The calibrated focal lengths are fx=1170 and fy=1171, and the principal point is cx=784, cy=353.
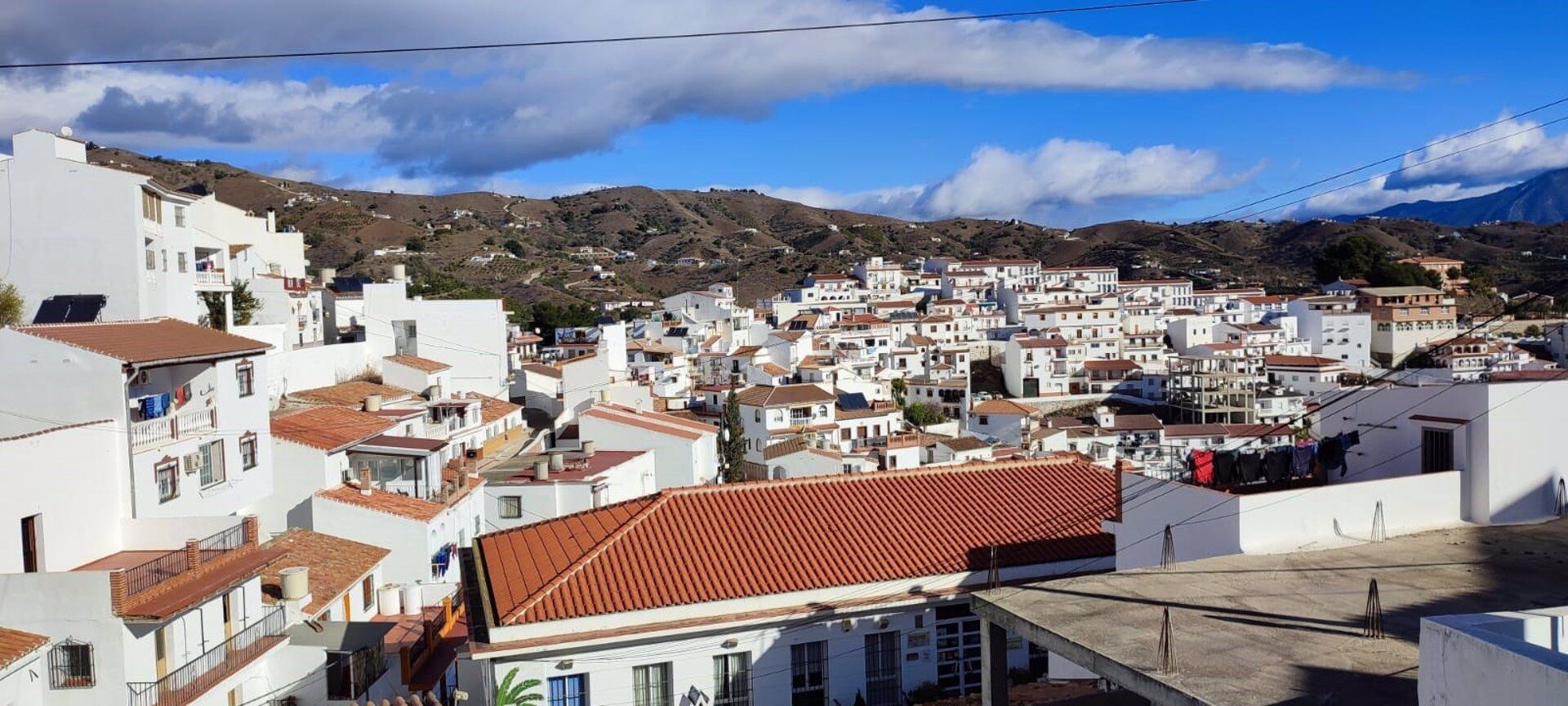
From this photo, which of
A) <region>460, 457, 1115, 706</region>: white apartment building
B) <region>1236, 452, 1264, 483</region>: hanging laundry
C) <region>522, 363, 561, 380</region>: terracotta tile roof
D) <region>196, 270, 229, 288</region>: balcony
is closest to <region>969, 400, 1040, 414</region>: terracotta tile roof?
<region>522, 363, 561, 380</region>: terracotta tile roof

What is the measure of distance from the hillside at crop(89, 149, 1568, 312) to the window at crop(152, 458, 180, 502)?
4921cm

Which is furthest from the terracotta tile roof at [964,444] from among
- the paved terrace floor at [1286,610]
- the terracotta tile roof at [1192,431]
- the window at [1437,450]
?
the paved terrace floor at [1286,610]

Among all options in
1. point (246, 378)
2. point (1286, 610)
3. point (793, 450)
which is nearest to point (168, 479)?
point (246, 378)

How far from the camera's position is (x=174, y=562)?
15.2m

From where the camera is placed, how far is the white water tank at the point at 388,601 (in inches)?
787

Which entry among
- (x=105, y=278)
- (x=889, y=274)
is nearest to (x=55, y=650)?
(x=105, y=278)

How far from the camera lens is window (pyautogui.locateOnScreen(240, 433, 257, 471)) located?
2084 centimetres

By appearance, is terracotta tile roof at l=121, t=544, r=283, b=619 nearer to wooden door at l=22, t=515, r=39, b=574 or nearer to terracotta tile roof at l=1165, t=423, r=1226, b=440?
wooden door at l=22, t=515, r=39, b=574

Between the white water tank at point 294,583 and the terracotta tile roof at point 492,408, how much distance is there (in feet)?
50.8

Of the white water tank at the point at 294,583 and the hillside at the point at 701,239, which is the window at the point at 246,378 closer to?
the white water tank at the point at 294,583

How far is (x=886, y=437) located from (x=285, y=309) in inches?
962

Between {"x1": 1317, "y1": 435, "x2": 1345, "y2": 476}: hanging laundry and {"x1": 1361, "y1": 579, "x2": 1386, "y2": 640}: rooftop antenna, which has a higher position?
{"x1": 1317, "y1": 435, "x2": 1345, "y2": 476}: hanging laundry

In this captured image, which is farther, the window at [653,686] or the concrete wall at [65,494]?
the concrete wall at [65,494]

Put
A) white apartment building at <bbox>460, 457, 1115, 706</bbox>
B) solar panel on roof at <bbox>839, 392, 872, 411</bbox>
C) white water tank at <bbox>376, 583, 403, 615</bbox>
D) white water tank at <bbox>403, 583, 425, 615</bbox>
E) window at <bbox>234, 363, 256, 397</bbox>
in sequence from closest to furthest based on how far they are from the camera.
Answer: white apartment building at <bbox>460, 457, 1115, 706</bbox>, white water tank at <bbox>376, 583, 403, 615</bbox>, white water tank at <bbox>403, 583, 425, 615</bbox>, window at <bbox>234, 363, 256, 397</bbox>, solar panel on roof at <bbox>839, 392, 872, 411</bbox>
